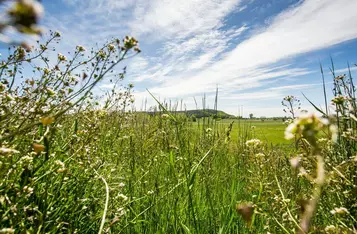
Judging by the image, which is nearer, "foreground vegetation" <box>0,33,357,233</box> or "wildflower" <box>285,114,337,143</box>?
"wildflower" <box>285,114,337,143</box>

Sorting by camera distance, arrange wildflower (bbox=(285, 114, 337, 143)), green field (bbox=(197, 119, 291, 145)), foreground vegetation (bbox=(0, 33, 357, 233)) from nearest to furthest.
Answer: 1. wildflower (bbox=(285, 114, 337, 143))
2. foreground vegetation (bbox=(0, 33, 357, 233))
3. green field (bbox=(197, 119, 291, 145))

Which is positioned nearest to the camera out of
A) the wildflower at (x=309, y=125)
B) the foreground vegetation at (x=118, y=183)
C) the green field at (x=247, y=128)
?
the wildflower at (x=309, y=125)

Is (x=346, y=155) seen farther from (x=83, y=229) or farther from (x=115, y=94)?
(x=115, y=94)

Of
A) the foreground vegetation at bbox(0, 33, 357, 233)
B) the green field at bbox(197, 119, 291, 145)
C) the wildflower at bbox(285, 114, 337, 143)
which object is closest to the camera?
the wildflower at bbox(285, 114, 337, 143)

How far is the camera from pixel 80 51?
2779 millimetres

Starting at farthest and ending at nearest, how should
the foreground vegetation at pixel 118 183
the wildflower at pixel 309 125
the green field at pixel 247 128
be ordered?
1. the green field at pixel 247 128
2. the foreground vegetation at pixel 118 183
3. the wildflower at pixel 309 125

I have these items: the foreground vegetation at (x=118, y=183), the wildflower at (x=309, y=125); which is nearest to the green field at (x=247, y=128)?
the foreground vegetation at (x=118, y=183)

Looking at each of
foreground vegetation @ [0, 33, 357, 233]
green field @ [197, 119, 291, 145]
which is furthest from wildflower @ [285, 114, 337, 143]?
green field @ [197, 119, 291, 145]

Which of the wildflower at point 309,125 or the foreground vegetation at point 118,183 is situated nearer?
the wildflower at point 309,125

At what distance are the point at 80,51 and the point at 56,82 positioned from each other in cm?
48

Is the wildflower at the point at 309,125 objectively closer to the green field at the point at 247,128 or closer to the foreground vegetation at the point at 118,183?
the foreground vegetation at the point at 118,183

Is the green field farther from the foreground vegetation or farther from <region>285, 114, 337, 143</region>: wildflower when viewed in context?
<region>285, 114, 337, 143</region>: wildflower

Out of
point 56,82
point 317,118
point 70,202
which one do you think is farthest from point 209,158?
point 317,118

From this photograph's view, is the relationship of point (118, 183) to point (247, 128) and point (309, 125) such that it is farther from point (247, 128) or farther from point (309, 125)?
point (247, 128)
